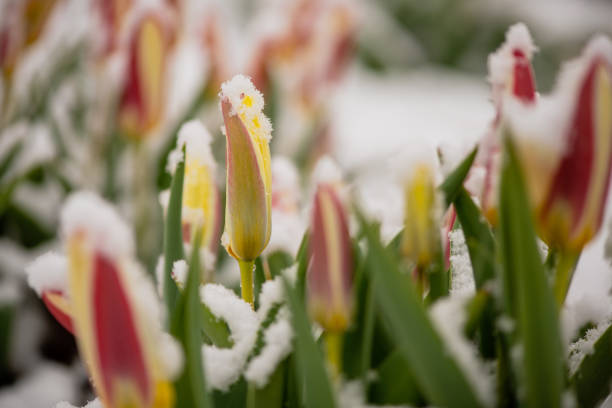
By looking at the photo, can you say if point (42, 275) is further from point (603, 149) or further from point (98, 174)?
point (98, 174)

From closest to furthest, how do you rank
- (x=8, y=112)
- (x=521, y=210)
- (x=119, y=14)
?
(x=521, y=210)
(x=119, y=14)
(x=8, y=112)

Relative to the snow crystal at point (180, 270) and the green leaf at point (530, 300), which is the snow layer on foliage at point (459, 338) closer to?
the green leaf at point (530, 300)

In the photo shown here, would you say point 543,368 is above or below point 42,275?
below

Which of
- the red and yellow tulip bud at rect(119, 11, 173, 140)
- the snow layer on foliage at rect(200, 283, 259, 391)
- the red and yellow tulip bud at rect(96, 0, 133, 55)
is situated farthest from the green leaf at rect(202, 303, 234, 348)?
the red and yellow tulip bud at rect(96, 0, 133, 55)

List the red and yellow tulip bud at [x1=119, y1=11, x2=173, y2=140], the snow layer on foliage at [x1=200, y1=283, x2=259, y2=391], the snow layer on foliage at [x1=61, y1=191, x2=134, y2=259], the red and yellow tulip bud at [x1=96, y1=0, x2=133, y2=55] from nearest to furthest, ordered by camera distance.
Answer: the snow layer on foliage at [x1=61, y1=191, x2=134, y2=259], the snow layer on foliage at [x1=200, y1=283, x2=259, y2=391], the red and yellow tulip bud at [x1=119, y1=11, x2=173, y2=140], the red and yellow tulip bud at [x1=96, y1=0, x2=133, y2=55]

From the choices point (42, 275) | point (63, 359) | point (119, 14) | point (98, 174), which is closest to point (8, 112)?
point (98, 174)

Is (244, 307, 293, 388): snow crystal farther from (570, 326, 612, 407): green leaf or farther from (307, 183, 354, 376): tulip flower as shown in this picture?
(570, 326, 612, 407): green leaf

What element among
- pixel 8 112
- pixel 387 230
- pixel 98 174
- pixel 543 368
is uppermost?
pixel 8 112
